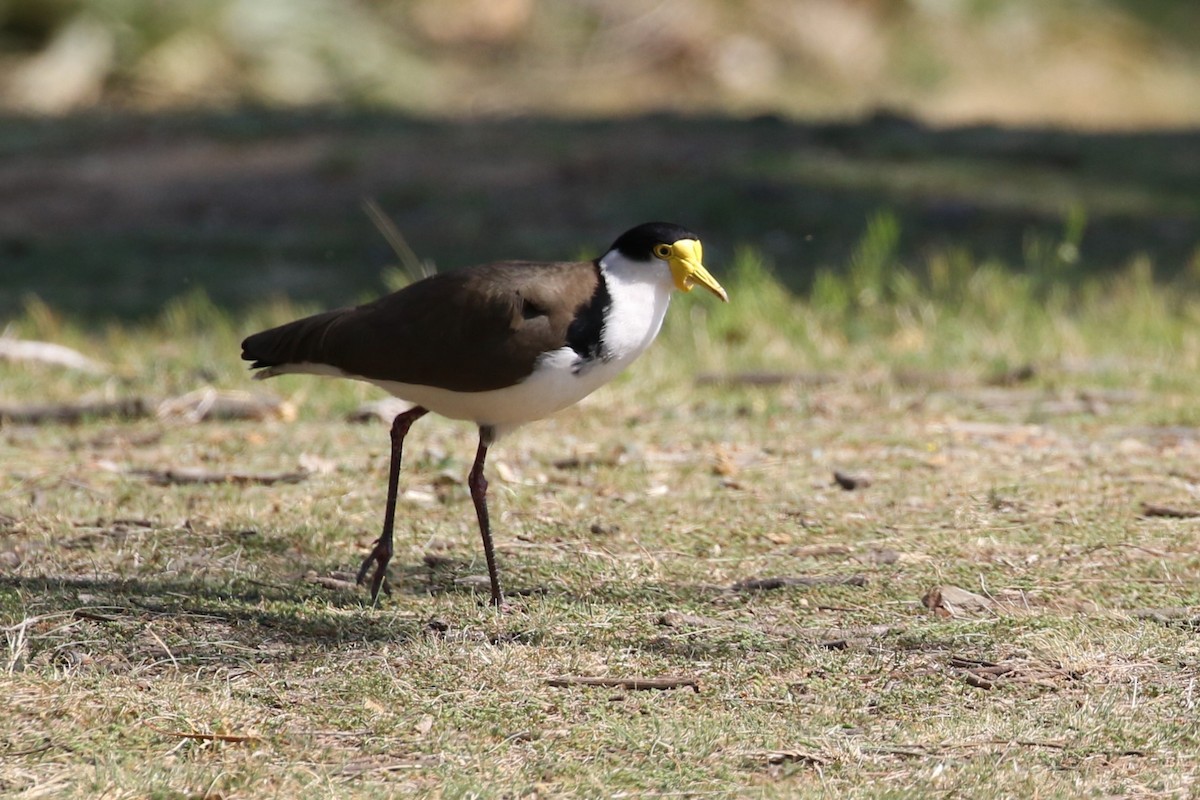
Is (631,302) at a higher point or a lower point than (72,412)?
higher

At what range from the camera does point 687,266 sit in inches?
170

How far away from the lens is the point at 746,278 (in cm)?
770

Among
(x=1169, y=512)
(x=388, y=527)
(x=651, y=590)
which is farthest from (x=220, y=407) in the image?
(x=1169, y=512)

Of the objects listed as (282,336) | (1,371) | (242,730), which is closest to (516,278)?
(282,336)

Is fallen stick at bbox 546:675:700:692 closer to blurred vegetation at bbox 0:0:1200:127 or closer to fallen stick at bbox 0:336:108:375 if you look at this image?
fallen stick at bbox 0:336:108:375

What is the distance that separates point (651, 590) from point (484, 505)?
1.60 feet

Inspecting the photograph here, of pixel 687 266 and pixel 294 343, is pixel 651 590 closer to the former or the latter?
pixel 687 266

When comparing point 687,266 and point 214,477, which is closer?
point 687,266

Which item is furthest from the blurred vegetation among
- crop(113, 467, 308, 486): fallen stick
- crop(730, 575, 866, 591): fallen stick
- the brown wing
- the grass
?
crop(730, 575, 866, 591): fallen stick

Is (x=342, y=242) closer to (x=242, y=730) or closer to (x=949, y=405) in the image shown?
(x=949, y=405)

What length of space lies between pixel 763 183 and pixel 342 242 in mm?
2449

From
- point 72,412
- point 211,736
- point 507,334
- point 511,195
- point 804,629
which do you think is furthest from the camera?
point 511,195

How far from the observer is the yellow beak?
4309mm

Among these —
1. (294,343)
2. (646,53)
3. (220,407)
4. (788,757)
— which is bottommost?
(788,757)
